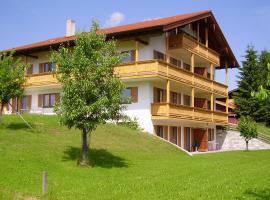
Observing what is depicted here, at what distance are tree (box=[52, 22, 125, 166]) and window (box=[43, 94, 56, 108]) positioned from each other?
19484 mm

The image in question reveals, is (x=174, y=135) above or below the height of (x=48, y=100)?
below

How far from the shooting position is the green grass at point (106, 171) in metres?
13.0

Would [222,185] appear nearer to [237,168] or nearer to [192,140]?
[237,168]

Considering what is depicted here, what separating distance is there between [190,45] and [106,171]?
2038 cm

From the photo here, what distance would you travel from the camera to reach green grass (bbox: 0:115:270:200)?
1305cm

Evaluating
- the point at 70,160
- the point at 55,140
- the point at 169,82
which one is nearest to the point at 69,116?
the point at 70,160

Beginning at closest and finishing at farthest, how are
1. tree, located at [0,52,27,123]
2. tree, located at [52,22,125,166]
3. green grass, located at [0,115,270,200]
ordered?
green grass, located at [0,115,270,200] < tree, located at [52,22,125,166] < tree, located at [0,52,27,123]

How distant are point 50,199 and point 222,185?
562cm

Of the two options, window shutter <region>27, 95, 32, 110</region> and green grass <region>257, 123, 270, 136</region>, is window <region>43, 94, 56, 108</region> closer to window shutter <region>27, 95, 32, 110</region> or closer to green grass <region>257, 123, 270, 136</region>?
window shutter <region>27, 95, 32, 110</region>

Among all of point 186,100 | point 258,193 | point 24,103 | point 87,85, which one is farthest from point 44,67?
point 258,193

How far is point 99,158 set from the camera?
68.3ft

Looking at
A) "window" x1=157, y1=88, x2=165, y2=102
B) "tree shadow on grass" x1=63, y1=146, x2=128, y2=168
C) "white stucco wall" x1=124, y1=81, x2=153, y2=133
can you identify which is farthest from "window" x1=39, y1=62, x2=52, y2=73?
"tree shadow on grass" x1=63, y1=146, x2=128, y2=168

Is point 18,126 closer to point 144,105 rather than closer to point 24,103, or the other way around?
point 144,105

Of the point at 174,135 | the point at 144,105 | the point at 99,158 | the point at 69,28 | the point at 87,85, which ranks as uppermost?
the point at 69,28
